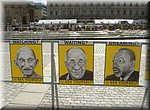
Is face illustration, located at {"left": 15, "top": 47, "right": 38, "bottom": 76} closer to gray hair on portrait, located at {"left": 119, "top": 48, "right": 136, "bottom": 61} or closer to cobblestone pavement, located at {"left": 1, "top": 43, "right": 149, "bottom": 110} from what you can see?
cobblestone pavement, located at {"left": 1, "top": 43, "right": 149, "bottom": 110}

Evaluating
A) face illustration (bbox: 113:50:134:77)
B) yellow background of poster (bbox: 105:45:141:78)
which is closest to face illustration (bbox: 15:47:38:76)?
yellow background of poster (bbox: 105:45:141:78)

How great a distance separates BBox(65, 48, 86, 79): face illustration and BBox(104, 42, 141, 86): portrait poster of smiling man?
1.42 ft

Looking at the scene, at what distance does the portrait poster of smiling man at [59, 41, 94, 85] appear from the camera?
405 cm

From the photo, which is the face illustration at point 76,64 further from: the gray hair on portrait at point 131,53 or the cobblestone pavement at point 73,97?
the gray hair on portrait at point 131,53

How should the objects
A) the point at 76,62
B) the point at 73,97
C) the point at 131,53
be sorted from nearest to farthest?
the point at 131,53, the point at 76,62, the point at 73,97

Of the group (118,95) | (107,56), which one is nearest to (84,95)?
(118,95)

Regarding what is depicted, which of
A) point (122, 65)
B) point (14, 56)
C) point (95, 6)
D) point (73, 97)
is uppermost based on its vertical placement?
point (95, 6)

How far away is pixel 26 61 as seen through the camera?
4.25m

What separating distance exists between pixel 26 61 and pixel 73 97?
138 cm

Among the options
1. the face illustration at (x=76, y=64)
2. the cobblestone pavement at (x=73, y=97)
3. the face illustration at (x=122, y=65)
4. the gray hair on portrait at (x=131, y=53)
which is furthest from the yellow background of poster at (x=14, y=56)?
the gray hair on portrait at (x=131, y=53)

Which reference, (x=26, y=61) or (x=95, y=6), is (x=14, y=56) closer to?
(x=26, y=61)

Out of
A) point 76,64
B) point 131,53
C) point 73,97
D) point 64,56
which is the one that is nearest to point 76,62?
point 76,64

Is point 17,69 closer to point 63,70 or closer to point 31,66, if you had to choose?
point 31,66

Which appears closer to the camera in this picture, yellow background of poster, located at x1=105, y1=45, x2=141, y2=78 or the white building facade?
yellow background of poster, located at x1=105, y1=45, x2=141, y2=78
